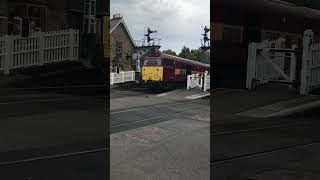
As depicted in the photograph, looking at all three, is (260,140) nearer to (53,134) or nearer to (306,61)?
(306,61)

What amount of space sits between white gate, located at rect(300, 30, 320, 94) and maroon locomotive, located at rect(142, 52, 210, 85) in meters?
0.61

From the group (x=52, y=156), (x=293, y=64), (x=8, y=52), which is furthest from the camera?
(x=293, y=64)

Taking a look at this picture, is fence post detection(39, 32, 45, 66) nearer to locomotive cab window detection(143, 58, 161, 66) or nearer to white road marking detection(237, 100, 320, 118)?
Answer: locomotive cab window detection(143, 58, 161, 66)

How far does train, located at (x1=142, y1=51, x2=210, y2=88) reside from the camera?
1398mm

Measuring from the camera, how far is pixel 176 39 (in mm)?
1473

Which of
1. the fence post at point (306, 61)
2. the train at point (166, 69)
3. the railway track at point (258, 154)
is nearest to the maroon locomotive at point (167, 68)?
the train at point (166, 69)

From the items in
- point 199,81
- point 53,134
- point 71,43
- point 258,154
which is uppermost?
point 71,43

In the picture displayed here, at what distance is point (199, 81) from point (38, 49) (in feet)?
1.56

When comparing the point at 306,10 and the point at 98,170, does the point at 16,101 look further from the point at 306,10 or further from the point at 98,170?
the point at 306,10

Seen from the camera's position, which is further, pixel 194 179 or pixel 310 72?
pixel 310 72

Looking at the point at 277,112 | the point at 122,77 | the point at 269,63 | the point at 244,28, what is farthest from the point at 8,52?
the point at 277,112

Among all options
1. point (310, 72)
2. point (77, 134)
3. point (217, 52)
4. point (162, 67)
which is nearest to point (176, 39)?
point (162, 67)

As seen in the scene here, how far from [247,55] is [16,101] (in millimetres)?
840

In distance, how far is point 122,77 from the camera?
1.41 metres
